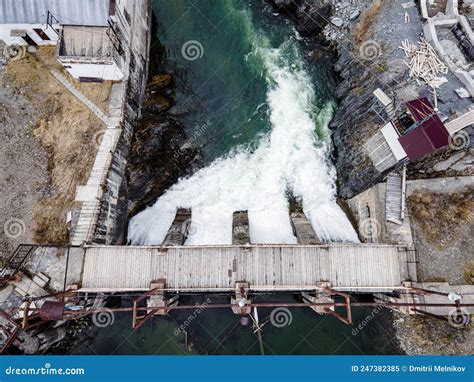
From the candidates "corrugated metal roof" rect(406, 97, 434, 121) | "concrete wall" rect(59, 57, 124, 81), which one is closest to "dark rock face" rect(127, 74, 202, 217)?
"concrete wall" rect(59, 57, 124, 81)

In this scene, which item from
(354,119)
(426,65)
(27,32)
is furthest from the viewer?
(354,119)

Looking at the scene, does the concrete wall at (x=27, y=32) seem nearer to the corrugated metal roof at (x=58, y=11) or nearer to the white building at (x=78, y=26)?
the white building at (x=78, y=26)

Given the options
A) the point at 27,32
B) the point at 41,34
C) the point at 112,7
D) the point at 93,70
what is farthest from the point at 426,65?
the point at 27,32

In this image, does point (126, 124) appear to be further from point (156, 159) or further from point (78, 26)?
point (78, 26)

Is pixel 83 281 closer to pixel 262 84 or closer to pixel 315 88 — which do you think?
pixel 262 84

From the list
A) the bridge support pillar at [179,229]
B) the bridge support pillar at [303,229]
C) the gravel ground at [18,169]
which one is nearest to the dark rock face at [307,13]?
the bridge support pillar at [303,229]

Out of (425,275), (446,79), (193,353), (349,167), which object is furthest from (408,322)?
(446,79)
